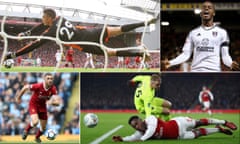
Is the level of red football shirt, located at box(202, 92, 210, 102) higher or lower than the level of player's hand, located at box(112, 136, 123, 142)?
higher

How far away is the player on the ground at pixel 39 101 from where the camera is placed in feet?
20.0

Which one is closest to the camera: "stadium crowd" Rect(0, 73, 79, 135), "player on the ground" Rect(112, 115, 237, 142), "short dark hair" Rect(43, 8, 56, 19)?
"short dark hair" Rect(43, 8, 56, 19)

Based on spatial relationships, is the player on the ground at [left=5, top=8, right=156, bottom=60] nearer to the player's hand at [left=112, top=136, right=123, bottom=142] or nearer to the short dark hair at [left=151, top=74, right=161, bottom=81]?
the short dark hair at [left=151, top=74, right=161, bottom=81]

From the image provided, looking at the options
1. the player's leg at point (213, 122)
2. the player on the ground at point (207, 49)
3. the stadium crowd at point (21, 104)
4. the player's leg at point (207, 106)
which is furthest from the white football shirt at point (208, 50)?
the stadium crowd at point (21, 104)

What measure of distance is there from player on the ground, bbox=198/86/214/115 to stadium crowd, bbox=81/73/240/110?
0.05m

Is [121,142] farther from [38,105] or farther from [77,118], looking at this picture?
[38,105]

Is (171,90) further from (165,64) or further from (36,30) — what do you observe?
(36,30)

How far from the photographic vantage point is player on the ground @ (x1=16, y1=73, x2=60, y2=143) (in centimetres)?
611

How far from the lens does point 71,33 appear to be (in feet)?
19.9

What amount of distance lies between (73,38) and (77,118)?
0.96 metres

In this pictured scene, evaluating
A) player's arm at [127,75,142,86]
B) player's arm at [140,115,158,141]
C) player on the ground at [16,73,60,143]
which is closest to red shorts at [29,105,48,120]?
player on the ground at [16,73,60,143]

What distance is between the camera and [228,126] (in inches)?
248

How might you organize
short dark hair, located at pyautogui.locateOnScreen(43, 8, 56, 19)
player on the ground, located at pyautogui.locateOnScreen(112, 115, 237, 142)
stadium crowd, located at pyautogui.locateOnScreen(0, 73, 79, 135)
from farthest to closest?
1. player on the ground, located at pyautogui.locateOnScreen(112, 115, 237, 142)
2. stadium crowd, located at pyautogui.locateOnScreen(0, 73, 79, 135)
3. short dark hair, located at pyautogui.locateOnScreen(43, 8, 56, 19)

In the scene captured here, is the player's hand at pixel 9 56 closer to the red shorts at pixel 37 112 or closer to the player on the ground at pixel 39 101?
the player on the ground at pixel 39 101
